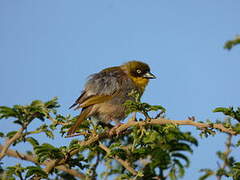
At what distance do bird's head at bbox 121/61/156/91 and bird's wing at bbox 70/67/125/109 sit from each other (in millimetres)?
459

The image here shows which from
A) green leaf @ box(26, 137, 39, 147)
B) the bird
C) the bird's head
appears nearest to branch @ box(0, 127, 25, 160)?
green leaf @ box(26, 137, 39, 147)

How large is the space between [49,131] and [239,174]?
1.47m

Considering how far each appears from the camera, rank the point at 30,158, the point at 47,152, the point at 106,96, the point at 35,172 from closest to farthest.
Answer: the point at 35,172 → the point at 47,152 → the point at 30,158 → the point at 106,96

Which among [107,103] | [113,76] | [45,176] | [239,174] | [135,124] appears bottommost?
[239,174]

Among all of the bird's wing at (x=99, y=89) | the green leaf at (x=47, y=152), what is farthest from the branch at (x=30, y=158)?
the bird's wing at (x=99, y=89)

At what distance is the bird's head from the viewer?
688cm

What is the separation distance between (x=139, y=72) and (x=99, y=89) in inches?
49.0

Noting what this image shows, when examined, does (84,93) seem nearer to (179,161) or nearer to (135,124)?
(179,161)

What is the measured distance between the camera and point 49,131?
10.1 ft

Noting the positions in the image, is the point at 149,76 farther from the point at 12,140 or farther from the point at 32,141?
the point at 12,140

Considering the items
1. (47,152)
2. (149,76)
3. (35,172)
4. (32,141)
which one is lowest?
(35,172)

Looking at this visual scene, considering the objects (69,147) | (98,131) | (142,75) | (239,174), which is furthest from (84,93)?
(239,174)

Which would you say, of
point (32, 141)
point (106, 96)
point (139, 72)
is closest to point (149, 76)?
point (139, 72)

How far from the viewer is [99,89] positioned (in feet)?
19.8
